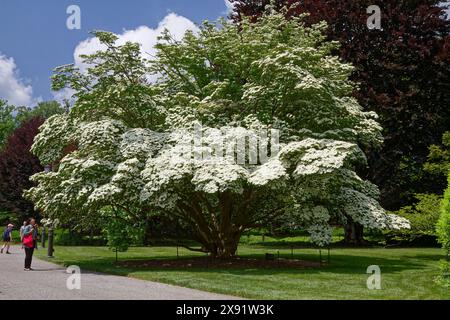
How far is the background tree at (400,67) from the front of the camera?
3231 centimetres

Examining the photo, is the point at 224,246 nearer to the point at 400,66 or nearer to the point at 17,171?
the point at 400,66

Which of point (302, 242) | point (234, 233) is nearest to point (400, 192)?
point (302, 242)

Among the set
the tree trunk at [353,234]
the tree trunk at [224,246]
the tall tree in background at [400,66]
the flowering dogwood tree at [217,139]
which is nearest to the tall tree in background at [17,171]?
the flowering dogwood tree at [217,139]

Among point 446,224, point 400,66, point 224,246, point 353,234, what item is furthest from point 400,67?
point 446,224

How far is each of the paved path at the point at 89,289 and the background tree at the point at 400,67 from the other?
69.5 feet

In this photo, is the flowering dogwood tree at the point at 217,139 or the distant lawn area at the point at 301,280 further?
the flowering dogwood tree at the point at 217,139

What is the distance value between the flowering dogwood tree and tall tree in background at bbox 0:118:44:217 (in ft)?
75.9

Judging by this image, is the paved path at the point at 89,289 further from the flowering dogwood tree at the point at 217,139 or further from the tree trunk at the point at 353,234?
the tree trunk at the point at 353,234

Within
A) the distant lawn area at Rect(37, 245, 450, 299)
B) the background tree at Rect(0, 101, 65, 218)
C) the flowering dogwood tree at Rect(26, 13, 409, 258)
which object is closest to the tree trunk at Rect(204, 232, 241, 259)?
the flowering dogwood tree at Rect(26, 13, 409, 258)

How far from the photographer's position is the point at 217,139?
62.8 ft

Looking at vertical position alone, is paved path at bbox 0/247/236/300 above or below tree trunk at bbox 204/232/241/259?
below

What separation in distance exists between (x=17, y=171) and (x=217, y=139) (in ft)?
109

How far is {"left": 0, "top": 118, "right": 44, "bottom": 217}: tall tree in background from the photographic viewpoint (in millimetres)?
45062

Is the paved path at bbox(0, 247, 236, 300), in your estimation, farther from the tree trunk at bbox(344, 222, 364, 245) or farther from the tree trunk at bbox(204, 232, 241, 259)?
the tree trunk at bbox(344, 222, 364, 245)
